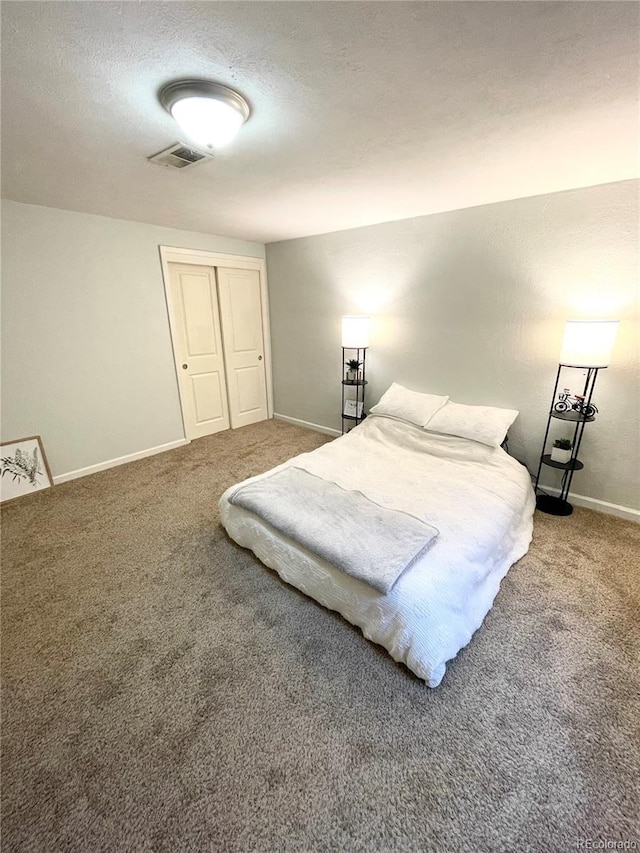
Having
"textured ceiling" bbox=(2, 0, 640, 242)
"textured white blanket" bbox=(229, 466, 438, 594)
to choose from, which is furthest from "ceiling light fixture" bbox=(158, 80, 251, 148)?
"textured white blanket" bbox=(229, 466, 438, 594)

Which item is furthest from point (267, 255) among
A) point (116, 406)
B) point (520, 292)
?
point (520, 292)

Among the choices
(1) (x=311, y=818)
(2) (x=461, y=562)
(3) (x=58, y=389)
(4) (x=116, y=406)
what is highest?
(3) (x=58, y=389)

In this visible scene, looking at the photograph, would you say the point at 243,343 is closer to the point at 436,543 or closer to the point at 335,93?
the point at 335,93

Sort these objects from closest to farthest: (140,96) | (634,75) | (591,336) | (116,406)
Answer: (634,75)
(140,96)
(591,336)
(116,406)

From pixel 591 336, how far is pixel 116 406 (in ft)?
13.0

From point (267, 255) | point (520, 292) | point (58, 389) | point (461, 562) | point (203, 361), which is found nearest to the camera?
point (461, 562)

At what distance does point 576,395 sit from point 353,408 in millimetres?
2021

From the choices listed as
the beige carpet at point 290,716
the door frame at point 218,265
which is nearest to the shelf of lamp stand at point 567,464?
the beige carpet at point 290,716

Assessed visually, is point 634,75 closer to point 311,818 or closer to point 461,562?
point 461,562

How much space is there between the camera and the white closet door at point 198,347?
374cm

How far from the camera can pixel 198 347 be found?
13.1ft

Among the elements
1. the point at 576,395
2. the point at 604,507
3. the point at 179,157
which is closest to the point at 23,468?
the point at 179,157

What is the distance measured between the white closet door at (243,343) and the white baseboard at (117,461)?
2.90ft

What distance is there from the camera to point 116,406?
3.38m
